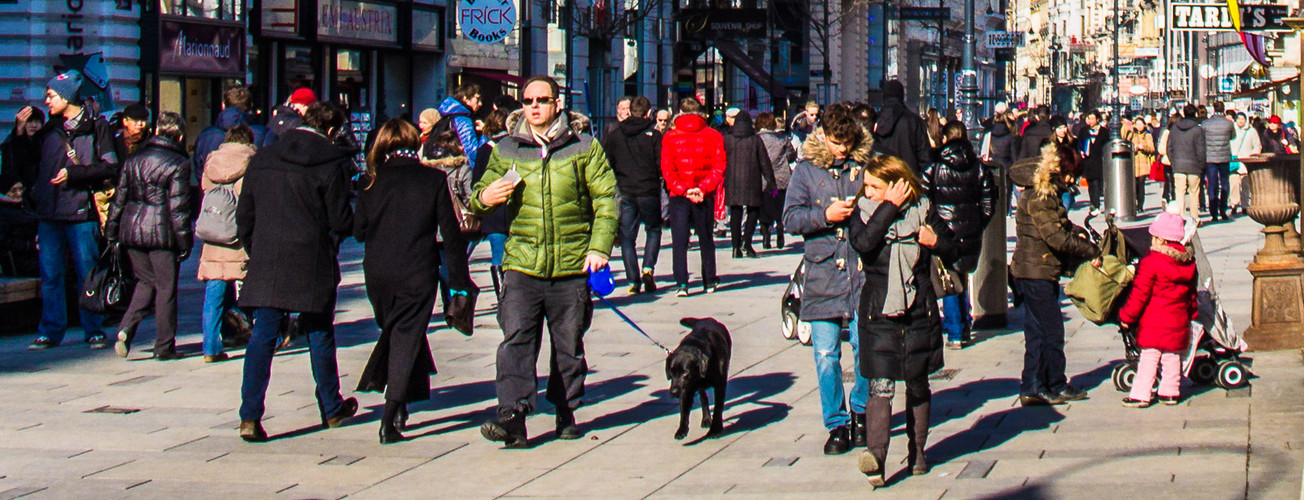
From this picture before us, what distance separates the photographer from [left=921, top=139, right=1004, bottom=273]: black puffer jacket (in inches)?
461

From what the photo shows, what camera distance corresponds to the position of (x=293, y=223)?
8773 mm

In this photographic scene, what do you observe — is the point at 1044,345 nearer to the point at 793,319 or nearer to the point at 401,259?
the point at 793,319

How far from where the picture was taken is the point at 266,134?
16.0 m

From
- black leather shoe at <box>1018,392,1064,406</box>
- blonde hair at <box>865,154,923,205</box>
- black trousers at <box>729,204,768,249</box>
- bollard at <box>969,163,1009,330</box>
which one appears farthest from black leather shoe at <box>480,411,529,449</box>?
black trousers at <box>729,204,768,249</box>

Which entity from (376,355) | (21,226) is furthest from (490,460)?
(21,226)

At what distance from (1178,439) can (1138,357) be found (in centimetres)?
151

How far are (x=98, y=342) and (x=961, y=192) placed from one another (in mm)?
5716

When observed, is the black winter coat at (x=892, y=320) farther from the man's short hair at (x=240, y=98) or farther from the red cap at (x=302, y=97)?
the man's short hair at (x=240, y=98)

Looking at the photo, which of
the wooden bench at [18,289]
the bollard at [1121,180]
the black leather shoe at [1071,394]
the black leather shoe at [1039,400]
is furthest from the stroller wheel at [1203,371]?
the bollard at [1121,180]

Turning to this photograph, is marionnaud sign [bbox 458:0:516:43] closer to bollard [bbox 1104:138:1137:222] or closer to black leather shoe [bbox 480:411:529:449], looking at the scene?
bollard [bbox 1104:138:1137:222]

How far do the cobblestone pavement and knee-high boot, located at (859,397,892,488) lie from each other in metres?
0.10

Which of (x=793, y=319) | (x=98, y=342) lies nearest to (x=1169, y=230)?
(x=793, y=319)

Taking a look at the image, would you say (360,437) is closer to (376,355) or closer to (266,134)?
(376,355)

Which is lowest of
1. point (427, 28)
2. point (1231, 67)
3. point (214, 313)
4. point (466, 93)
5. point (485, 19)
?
point (214, 313)
